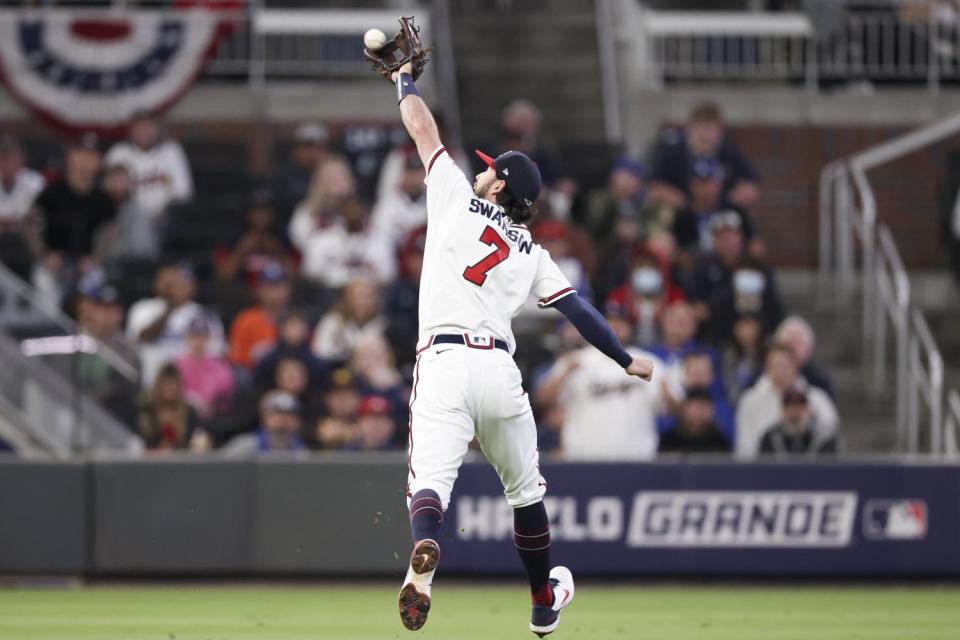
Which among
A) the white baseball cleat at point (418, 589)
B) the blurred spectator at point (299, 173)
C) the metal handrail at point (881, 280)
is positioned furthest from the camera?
the blurred spectator at point (299, 173)

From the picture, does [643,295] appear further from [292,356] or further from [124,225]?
[124,225]

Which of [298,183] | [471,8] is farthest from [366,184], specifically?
[471,8]

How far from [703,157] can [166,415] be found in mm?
5871

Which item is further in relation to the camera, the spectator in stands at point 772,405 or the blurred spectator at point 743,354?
the blurred spectator at point 743,354

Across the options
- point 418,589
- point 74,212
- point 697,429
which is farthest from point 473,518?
point 418,589

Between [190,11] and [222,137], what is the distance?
4.75ft

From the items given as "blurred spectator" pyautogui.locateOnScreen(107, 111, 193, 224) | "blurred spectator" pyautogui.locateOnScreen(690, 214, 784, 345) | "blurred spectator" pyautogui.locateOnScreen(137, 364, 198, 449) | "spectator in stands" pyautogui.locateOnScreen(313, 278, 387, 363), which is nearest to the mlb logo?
"blurred spectator" pyautogui.locateOnScreen(690, 214, 784, 345)

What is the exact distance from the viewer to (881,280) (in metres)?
16.9

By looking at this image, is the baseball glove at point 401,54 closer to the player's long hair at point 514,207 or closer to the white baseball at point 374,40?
the white baseball at point 374,40

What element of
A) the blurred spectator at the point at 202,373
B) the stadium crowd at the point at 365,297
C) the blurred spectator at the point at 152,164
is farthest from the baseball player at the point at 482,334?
the blurred spectator at the point at 152,164

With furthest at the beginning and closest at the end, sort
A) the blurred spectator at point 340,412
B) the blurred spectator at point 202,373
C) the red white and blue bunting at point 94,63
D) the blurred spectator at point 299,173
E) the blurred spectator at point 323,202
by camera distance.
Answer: the red white and blue bunting at point 94,63 < the blurred spectator at point 299,173 < the blurred spectator at point 323,202 < the blurred spectator at point 202,373 < the blurred spectator at point 340,412

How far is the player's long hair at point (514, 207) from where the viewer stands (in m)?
9.28

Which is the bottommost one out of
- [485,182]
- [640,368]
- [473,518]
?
[473,518]

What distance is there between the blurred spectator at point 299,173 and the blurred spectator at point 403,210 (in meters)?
0.83
